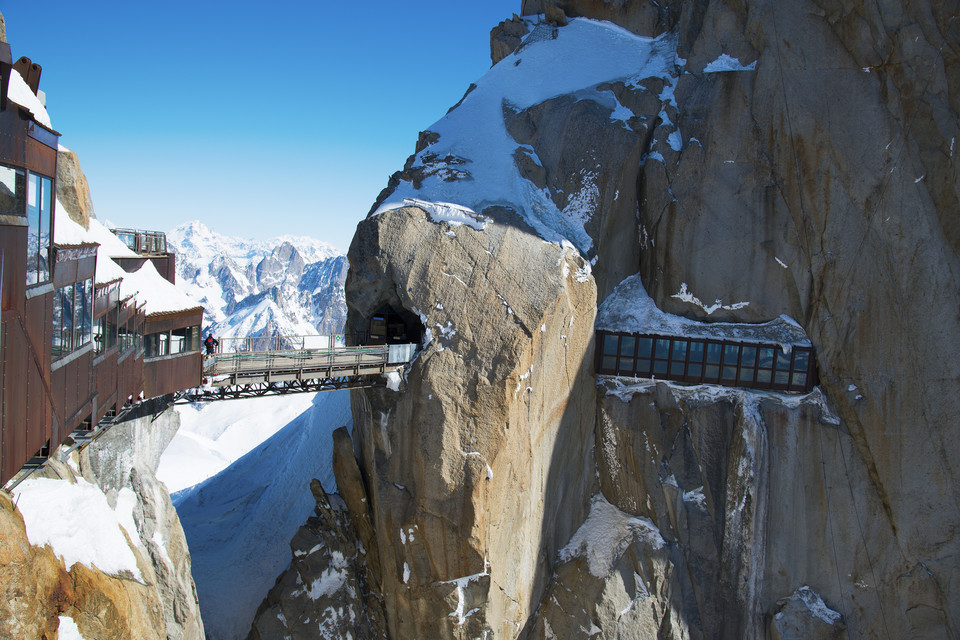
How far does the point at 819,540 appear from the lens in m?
28.4

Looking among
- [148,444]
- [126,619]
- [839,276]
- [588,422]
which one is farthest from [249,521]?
[839,276]

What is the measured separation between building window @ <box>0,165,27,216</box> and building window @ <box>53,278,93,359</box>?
85.0 inches

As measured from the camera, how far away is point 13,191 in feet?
30.5

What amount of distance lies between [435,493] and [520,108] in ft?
63.8

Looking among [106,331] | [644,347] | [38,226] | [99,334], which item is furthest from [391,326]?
[38,226]

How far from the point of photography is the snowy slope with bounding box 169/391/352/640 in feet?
98.0

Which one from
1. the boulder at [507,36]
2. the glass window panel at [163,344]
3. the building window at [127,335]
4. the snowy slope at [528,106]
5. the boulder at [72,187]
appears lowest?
the glass window panel at [163,344]

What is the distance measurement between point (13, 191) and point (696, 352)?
2628 centimetres

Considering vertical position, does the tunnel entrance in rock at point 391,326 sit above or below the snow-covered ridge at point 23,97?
below

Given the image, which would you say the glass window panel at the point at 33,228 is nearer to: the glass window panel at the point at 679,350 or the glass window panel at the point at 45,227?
the glass window panel at the point at 45,227

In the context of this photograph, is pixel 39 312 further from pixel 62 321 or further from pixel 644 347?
pixel 644 347

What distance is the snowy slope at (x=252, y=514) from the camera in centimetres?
2986

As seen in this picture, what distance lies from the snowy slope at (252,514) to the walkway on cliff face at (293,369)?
11.2m

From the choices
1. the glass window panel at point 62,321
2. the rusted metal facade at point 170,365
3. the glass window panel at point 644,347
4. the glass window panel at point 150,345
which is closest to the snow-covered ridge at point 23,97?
the glass window panel at point 62,321
